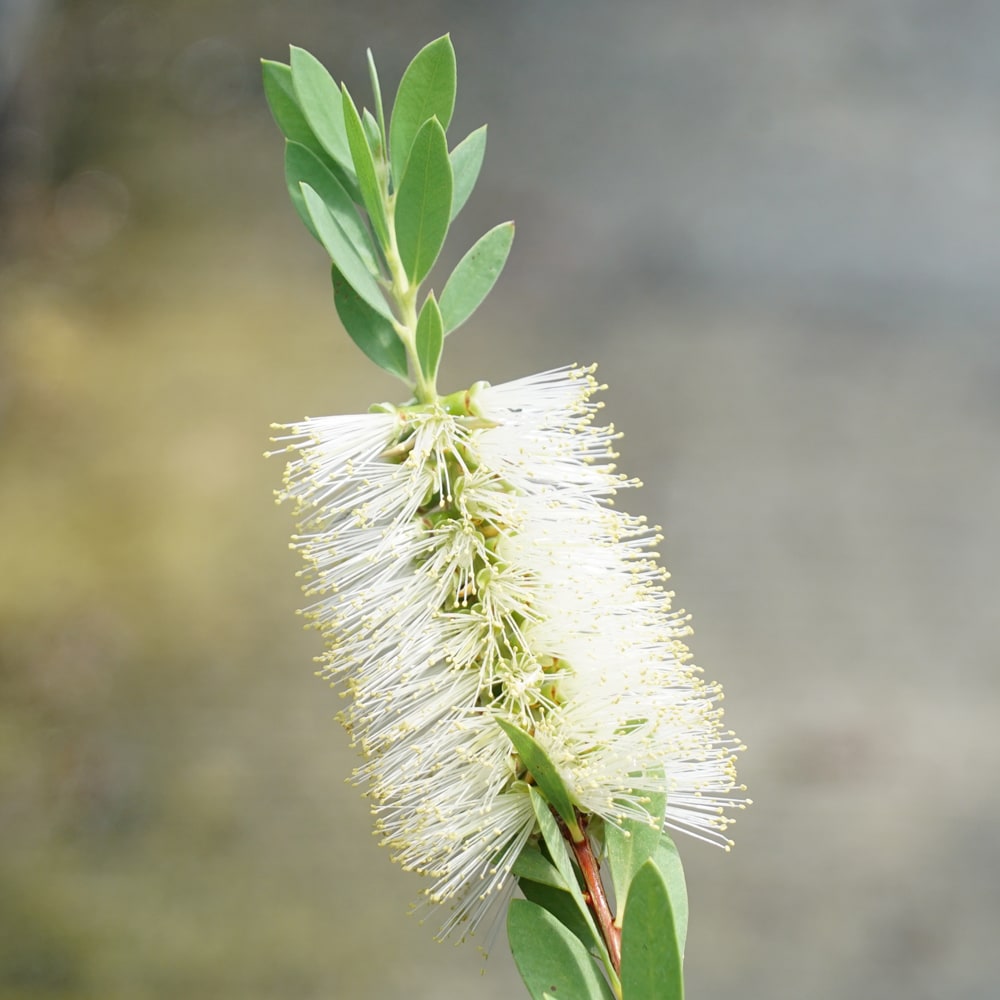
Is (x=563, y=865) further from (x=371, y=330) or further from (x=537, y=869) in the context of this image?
(x=371, y=330)

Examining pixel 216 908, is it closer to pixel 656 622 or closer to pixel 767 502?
pixel 767 502

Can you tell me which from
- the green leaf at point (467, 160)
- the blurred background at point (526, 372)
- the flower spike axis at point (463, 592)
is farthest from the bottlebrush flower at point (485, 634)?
the blurred background at point (526, 372)

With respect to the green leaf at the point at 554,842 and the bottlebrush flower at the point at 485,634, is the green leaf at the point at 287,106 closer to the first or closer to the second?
the bottlebrush flower at the point at 485,634

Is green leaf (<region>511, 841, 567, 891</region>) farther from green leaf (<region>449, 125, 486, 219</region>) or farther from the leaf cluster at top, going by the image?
green leaf (<region>449, 125, 486, 219</region>)

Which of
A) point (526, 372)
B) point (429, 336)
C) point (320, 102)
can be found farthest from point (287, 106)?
point (526, 372)

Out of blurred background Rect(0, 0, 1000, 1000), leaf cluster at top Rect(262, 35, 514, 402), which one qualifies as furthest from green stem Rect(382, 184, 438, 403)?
blurred background Rect(0, 0, 1000, 1000)

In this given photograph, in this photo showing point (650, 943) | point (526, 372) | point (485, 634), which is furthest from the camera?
point (526, 372)
